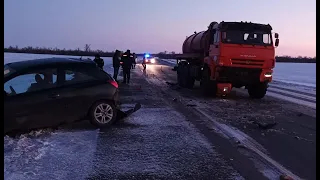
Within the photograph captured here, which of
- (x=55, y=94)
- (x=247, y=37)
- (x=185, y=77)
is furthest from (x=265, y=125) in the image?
(x=185, y=77)

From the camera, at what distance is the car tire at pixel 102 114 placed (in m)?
8.48

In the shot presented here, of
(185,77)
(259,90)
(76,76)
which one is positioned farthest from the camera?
(185,77)

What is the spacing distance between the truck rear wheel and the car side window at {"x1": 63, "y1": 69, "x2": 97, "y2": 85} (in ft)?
37.1

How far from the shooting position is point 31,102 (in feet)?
24.7

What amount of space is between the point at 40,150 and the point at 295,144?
466 centimetres

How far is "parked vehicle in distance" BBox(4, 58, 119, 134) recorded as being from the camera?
7.37m

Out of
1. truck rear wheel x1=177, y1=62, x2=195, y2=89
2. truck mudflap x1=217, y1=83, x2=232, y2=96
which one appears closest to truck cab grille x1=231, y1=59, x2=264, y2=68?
truck mudflap x1=217, y1=83, x2=232, y2=96

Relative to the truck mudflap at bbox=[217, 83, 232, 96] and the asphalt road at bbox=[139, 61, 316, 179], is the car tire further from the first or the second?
the truck mudflap at bbox=[217, 83, 232, 96]

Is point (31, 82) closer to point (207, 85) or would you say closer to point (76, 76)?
point (76, 76)

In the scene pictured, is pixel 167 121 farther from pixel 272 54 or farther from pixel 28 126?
pixel 272 54

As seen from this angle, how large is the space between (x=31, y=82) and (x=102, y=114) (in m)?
1.68

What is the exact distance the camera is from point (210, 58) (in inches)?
637

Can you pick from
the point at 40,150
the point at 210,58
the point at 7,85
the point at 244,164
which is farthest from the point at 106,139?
the point at 210,58

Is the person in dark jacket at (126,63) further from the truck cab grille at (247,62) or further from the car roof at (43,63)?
the car roof at (43,63)
